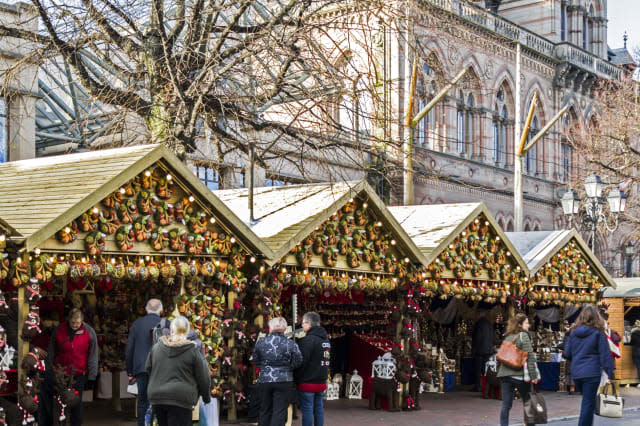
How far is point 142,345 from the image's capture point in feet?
37.7

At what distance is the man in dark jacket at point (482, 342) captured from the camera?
19.8 meters

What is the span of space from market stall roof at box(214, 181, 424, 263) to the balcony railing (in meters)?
19.4

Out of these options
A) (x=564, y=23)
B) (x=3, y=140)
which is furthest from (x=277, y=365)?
(x=564, y=23)

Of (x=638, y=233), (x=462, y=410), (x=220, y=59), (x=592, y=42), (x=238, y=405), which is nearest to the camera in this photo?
(x=238, y=405)

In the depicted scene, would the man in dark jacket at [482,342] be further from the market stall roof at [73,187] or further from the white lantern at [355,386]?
the market stall roof at [73,187]

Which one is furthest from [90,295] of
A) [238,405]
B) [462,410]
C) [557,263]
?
[557,263]

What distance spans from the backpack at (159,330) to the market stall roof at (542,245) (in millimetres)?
9666

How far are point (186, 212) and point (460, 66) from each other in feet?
78.1

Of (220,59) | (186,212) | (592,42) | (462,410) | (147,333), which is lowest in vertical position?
(462,410)

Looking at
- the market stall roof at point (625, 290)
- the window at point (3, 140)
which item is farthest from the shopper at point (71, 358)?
the market stall roof at point (625, 290)

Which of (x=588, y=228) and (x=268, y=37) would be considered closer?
(x=268, y=37)

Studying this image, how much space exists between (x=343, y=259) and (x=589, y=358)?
4.58 meters

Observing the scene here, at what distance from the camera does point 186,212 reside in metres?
12.8

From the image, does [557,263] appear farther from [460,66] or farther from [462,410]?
[460,66]
